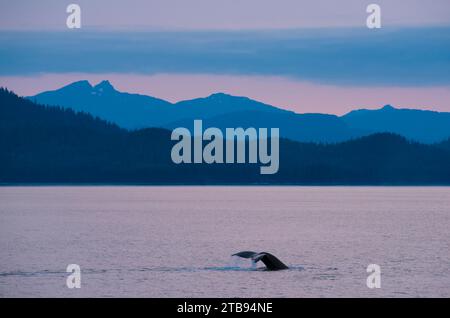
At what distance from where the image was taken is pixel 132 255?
7306cm

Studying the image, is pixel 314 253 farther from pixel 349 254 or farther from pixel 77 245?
pixel 77 245

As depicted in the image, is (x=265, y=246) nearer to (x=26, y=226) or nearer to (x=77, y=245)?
(x=77, y=245)

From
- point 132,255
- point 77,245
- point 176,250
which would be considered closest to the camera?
point 132,255

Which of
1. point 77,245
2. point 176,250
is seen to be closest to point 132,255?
point 176,250

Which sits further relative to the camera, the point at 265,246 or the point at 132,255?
the point at 265,246

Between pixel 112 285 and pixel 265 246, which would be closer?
pixel 112 285

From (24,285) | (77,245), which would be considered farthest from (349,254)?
(24,285)

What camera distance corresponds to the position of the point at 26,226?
395 feet

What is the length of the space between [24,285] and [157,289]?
25.3 ft
